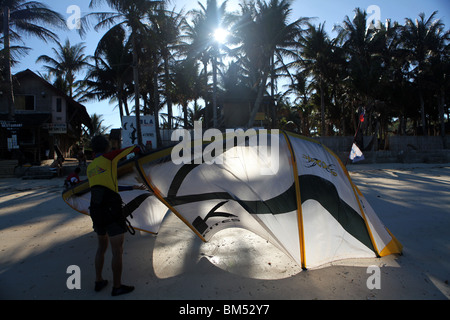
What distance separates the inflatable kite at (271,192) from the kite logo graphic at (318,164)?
2cm

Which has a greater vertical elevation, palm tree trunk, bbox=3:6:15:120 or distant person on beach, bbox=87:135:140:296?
palm tree trunk, bbox=3:6:15:120

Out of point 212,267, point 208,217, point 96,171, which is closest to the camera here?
point 96,171

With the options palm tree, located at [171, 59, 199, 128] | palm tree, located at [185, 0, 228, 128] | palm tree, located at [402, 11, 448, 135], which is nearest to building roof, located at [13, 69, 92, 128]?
palm tree, located at [171, 59, 199, 128]

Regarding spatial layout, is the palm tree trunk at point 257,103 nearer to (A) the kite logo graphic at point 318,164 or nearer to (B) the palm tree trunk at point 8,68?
(B) the palm tree trunk at point 8,68

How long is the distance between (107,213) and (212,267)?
1.62 meters

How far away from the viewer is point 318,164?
3.76 metres

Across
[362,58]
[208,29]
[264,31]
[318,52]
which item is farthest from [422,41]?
[208,29]

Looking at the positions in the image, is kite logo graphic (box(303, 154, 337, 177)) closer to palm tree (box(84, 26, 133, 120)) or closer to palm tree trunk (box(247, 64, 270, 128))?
palm tree trunk (box(247, 64, 270, 128))

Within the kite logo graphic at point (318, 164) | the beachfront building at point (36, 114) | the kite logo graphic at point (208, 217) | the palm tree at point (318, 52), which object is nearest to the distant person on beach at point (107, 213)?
the kite logo graphic at point (208, 217)

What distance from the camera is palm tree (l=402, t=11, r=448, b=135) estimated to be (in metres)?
29.2

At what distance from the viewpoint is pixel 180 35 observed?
2477cm

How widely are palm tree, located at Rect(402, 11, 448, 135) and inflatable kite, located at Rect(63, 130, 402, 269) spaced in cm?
3298

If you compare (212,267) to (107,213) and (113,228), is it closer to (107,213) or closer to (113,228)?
(113,228)

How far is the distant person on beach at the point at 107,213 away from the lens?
295 centimetres
